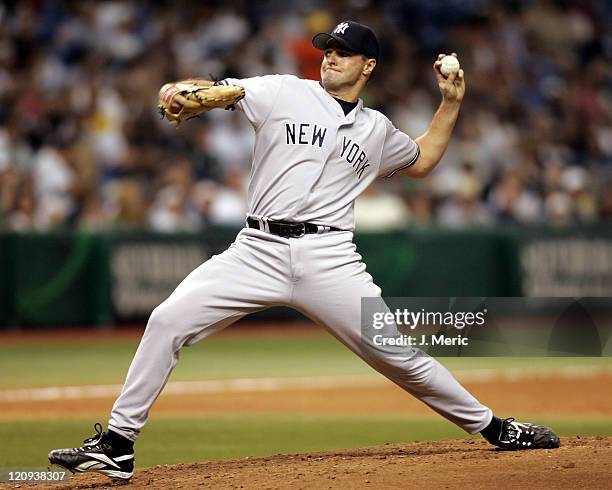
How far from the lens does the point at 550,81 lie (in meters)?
17.5

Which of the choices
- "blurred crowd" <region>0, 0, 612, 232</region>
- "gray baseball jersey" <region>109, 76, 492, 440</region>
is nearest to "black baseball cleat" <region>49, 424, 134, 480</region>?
"gray baseball jersey" <region>109, 76, 492, 440</region>

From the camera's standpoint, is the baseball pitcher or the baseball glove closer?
the baseball glove

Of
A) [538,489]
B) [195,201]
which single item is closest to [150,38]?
[195,201]

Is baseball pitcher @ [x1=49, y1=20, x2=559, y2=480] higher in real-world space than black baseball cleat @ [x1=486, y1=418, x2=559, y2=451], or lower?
higher

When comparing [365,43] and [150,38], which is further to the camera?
[150,38]

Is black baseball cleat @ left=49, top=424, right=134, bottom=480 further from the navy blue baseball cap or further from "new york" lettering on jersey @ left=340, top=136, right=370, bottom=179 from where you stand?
the navy blue baseball cap

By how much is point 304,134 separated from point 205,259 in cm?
846

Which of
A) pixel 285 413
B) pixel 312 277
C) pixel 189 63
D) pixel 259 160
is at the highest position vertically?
pixel 189 63

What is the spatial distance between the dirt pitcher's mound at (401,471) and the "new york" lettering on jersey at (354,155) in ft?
4.68

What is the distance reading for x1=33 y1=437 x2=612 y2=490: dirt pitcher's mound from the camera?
5.09 m

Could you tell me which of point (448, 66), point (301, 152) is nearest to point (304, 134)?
point (301, 152)

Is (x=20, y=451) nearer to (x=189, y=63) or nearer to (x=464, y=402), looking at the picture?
(x=464, y=402)

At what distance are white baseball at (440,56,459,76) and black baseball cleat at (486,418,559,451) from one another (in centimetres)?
177

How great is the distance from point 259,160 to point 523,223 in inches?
381
